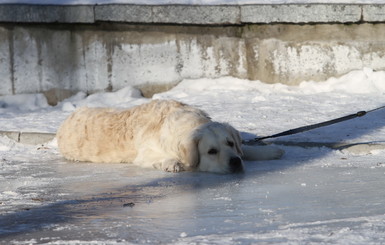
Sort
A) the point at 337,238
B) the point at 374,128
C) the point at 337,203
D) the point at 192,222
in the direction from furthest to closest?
the point at 374,128 → the point at 337,203 → the point at 192,222 → the point at 337,238

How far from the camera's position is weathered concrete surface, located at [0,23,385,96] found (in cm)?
1111

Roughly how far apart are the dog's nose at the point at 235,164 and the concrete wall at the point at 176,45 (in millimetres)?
4748

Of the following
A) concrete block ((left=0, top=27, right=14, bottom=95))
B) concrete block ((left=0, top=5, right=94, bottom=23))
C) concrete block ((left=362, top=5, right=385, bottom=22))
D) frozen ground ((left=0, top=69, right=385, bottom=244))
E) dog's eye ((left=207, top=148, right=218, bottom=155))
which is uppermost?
concrete block ((left=0, top=5, right=94, bottom=23))

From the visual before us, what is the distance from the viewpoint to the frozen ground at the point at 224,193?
4.39 metres

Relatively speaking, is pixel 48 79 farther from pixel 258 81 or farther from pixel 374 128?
pixel 374 128

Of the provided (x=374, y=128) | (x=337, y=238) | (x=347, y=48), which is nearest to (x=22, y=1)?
(x=347, y=48)

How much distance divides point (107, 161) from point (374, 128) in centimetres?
273

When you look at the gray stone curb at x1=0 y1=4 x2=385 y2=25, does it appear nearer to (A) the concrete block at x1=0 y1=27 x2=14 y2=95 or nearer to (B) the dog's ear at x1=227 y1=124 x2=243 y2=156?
(A) the concrete block at x1=0 y1=27 x2=14 y2=95

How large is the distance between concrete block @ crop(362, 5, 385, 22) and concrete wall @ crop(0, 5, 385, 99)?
13mm

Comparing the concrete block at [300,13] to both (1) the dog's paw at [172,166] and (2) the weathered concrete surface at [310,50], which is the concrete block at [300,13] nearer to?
(2) the weathered concrete surface at [310,50]

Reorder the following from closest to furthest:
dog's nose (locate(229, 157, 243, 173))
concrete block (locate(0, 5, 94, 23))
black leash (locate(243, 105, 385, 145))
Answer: dog's nose (locate(229, 157, 243, 173)), black leash (locate(243, 105, 385, 145)), concrete block (locate(0, 5, 94, 23))

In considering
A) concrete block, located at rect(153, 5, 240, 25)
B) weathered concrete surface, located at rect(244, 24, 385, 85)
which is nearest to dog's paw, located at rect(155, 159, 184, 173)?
concrete block, located at rect(153, 5, 240, 25)

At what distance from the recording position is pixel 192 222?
4664 mm

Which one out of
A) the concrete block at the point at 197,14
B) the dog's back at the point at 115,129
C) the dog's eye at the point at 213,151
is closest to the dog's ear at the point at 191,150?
the dog's eye at the point at 213,151
